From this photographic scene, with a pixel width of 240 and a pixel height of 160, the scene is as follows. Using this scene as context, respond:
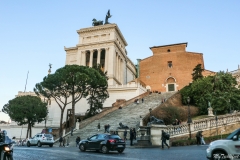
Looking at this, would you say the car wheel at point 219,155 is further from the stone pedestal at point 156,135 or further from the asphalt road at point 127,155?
the stone pedestal at point 156,135

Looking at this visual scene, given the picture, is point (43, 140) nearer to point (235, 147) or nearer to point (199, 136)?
point (199, 136)

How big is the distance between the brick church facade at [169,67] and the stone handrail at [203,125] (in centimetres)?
3583

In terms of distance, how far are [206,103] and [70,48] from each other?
4249 cm

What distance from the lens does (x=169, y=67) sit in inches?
2267

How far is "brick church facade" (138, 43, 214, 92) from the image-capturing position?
56062 millimetres

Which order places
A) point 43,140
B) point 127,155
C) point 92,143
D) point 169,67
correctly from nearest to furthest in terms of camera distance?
point 127,155, point 92,143, point 43,140, point 169,67

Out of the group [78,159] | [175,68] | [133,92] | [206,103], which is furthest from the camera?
[175,68]

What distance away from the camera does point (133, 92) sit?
45.5 meters

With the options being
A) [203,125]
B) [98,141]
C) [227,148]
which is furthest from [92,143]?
[203,125]

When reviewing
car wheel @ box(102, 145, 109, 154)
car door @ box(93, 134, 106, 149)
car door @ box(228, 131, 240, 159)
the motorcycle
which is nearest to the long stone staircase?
car door @ box(93, 134, 106, 149)

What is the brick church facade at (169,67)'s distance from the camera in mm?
56062

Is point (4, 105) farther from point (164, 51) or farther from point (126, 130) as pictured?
point (164, 51)

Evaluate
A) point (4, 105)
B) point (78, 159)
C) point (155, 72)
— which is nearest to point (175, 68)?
point (155, 72)

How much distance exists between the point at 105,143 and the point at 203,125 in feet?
30.3
